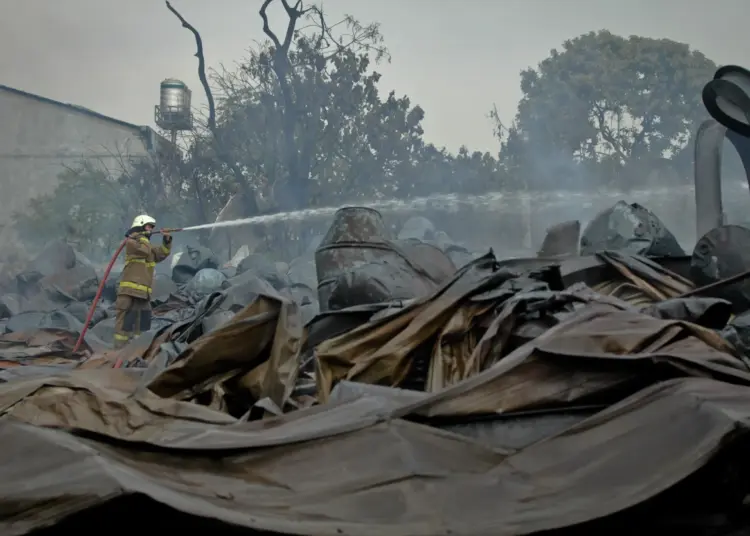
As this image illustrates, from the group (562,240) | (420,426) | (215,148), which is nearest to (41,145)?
(215,148)

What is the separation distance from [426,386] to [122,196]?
67.8ft

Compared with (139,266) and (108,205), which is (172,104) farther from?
(139,266)

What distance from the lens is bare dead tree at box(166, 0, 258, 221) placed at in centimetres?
1983

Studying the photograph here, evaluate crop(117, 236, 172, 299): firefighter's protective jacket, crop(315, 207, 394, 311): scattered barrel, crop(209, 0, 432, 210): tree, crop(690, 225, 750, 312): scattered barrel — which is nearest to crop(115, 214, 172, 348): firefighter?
crop(117, 236, 172, 299): firefighter's protective jacket

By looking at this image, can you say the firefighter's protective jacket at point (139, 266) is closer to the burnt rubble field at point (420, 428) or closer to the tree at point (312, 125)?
the burnt rubble field at point (420, 428)

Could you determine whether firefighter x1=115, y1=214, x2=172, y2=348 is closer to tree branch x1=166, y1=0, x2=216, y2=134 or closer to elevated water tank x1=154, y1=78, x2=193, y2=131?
tree branch x1=166, y1=0, x2=216, y2=134

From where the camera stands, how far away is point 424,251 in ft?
12.8

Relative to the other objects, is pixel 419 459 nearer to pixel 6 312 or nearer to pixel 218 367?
pixel 218 367

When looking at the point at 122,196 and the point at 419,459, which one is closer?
the point at 419,459

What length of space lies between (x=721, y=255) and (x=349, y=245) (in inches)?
71.1

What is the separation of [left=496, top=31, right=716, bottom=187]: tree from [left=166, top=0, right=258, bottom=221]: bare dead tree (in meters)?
7.57

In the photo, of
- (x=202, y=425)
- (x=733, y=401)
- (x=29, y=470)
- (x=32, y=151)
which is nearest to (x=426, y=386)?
(x=202, y=425)

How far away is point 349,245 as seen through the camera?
4.24 m

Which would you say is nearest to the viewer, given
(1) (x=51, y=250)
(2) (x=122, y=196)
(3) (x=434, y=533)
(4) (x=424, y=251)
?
(3) (x=434, y=533)
